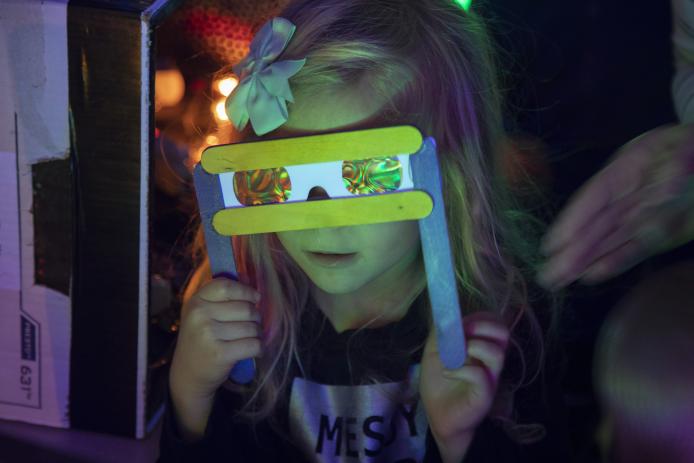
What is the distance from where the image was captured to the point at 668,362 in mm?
469

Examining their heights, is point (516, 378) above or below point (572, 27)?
below

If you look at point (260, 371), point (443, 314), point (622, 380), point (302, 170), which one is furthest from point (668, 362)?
point (260, 371)

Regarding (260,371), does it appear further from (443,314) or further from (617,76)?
(617,76)

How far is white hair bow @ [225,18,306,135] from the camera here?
0.60 metres

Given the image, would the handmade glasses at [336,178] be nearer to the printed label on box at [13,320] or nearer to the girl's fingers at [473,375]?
the girl's fingers at [473,375]

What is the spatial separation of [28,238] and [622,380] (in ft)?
2.16

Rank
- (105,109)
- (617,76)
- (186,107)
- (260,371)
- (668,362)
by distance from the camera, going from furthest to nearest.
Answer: (617,76) < (186,107) < (260,371) < (105,109) < (668,362)

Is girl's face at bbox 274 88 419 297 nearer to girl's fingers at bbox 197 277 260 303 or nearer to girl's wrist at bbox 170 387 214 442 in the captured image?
girl's fingers at bbox 197 277 260 303

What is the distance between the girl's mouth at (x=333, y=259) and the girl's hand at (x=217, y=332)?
78mm

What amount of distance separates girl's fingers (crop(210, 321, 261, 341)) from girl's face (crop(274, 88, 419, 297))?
0.09 metres

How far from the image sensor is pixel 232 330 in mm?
677

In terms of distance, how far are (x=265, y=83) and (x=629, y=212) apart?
0.36 m

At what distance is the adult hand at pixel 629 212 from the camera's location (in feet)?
1.86

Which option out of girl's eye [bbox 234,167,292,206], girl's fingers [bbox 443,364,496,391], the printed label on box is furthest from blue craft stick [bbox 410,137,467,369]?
the printed label on box
